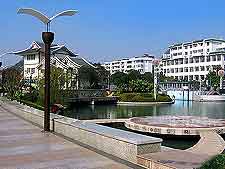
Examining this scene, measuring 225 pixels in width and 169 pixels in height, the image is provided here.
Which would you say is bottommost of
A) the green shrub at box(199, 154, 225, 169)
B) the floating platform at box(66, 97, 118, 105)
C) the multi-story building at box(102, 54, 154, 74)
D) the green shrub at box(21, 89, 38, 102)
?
the floating platform at box(66, 97, 118, 105)

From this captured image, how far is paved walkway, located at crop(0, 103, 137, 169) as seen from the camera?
22.7ft

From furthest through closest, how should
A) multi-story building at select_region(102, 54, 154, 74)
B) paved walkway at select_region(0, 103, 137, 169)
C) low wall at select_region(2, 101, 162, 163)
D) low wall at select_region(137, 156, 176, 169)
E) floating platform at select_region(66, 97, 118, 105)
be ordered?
1. multi-story building at select_region(102, 54, 154, 74)
2. floating platform at select_region(66, 97, 118, 105)
3. low wall at select_region(2, 101, 162, 163)
4. paved walkway at select_region(0, 103, 137, 169)
5. low wall at select_region(137, 156, 176, 169)

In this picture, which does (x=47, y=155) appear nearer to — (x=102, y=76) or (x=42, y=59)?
(x=42, y=59)

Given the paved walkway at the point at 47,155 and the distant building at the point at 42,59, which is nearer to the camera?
the paved walkway at the point at 47,155

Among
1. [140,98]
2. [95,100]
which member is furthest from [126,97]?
[95,100]

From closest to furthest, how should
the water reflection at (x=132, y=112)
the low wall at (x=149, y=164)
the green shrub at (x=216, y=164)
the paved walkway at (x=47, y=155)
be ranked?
1. the green shrub at (x=216, y=164)
2. the low wall at (x=149, y=164)
3. the paved walkway at (x=47, y=155)
4. the water reflection at (x=132, y=112)

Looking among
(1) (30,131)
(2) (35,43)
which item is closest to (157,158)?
(1) (30,131)

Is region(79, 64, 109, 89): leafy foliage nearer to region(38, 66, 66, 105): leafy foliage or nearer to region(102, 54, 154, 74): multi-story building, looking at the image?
region(38, 66, 66, 105): leafy foliage

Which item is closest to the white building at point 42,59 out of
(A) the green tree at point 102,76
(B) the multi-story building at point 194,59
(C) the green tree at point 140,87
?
(A) the green tree at point 102,76

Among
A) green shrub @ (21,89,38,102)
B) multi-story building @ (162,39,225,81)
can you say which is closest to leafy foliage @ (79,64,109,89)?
green shrub @ (21,89,38,102)

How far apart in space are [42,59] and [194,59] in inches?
2103

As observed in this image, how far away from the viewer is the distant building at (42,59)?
66562mm

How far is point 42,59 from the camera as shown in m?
68.7

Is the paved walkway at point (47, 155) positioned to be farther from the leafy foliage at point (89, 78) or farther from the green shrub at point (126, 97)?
the leafy foliage at point (89, 78)
